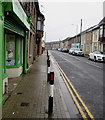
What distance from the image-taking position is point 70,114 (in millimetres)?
4879

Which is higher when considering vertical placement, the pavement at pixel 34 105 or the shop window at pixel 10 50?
the shop window at pixel 10 50

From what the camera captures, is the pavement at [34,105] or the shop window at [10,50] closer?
the pavement at [34,105]

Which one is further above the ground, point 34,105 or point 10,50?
point 10,50

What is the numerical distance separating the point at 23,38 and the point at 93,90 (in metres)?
6.04

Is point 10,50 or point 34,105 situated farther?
point 10,50

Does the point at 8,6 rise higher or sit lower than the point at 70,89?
higher

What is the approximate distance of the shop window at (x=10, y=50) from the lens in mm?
8984

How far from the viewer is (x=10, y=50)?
9.18 m

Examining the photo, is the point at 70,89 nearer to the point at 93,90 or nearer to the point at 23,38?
the point at 93,90

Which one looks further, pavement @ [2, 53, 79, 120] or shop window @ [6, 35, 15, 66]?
shop window @ [6, 35, 15, 66]

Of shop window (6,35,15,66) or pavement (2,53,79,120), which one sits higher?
shop window (6,35,15,66)

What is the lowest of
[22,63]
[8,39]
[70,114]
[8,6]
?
[70,114]

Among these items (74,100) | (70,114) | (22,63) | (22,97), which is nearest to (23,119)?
(70,114)

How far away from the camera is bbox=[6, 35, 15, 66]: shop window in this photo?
898cm
